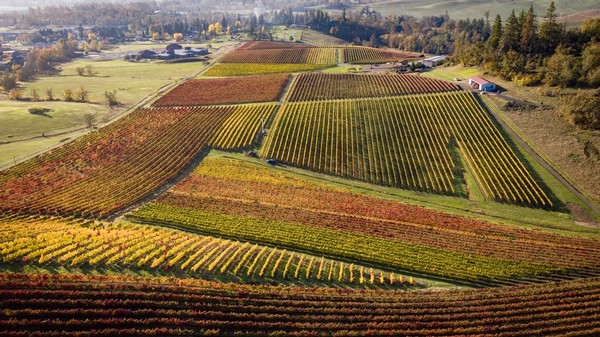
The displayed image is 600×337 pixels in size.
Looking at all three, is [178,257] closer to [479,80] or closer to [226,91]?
[226,91]

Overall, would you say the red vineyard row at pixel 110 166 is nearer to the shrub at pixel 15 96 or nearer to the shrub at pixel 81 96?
the shrub at pixel 81 96

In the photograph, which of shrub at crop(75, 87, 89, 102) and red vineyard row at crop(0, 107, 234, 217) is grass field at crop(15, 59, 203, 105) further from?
red vineyard row at crop(0, 107, 234, 217)

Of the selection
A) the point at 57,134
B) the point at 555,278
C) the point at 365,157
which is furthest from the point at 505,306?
the point at 57,134

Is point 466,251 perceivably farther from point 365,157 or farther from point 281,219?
point 365,157

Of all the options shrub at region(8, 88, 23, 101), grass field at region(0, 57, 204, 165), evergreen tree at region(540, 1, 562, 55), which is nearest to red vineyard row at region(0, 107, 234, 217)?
grass field at region(0, 57, 204, 165)

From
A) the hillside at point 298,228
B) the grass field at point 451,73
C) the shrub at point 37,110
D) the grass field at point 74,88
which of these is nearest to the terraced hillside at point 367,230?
the hillside at point 298,228

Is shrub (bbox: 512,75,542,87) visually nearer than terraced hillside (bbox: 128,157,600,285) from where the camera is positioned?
No
